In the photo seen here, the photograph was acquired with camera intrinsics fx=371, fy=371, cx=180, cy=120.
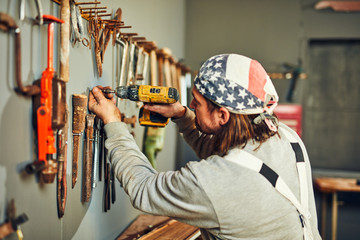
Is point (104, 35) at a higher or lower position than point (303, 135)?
higher

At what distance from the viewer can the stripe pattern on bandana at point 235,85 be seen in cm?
154

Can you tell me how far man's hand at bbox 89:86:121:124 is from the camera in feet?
5.74

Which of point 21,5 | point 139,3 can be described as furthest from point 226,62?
point 139,3

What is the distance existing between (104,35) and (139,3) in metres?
0.85

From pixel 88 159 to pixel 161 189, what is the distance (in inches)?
19.7

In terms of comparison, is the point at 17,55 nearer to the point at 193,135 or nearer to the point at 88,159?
the point at 88,159

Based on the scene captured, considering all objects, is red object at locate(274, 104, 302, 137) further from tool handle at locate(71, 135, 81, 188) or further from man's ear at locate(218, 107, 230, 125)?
tool handle at locate(71, 135, 81, 188)

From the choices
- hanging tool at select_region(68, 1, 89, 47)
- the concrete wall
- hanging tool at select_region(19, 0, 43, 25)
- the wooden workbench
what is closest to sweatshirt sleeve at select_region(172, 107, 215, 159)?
hanging tool at select_region(68, 1, 89, 47)

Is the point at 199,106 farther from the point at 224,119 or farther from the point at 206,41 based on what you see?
the point at 206,41

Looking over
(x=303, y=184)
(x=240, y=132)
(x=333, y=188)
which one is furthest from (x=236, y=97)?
(x=333, y=188)

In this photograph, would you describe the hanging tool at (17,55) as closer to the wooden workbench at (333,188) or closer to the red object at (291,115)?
the wooden workbench at (333,188)

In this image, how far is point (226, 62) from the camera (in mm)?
1586

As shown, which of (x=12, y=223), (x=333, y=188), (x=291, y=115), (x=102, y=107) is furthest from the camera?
(x=291, y=115)

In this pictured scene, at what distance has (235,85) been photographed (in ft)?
5.07
